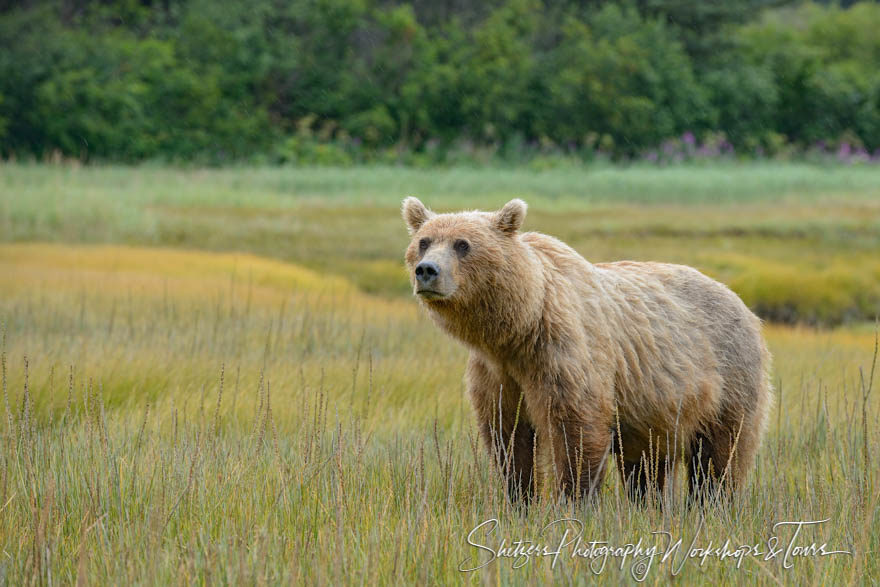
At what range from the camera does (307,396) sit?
659cm

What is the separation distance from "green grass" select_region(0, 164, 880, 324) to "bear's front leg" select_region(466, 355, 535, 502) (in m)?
8.07

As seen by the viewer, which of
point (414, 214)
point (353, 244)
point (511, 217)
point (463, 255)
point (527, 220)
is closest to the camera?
point (463, 255)

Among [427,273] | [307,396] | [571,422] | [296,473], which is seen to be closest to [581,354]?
[571,422]

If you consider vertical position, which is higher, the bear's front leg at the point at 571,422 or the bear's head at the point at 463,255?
the bear's head at the point at 463,255

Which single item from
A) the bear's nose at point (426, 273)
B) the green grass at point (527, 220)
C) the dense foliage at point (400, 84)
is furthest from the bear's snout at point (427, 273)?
the dense foliage at point (400, 84)

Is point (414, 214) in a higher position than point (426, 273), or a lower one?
higher

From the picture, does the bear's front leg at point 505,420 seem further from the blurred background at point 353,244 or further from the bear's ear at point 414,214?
the bear's ear at point 414,214

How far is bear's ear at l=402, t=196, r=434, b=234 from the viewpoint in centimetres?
525

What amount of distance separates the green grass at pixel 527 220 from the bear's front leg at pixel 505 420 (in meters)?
8.07

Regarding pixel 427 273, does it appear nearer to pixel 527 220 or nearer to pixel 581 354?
pixel 581 354

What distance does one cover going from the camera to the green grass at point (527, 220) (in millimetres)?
15094

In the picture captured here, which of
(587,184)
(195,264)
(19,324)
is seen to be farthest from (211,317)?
(587,184)

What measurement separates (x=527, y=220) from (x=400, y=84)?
18.3 meters

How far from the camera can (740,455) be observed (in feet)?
18.3
